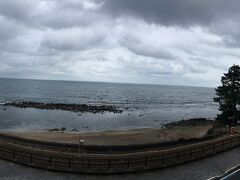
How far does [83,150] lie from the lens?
3234 cm

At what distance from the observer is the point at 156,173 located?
70.3 ft

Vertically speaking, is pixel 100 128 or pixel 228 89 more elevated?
pixel 228 89

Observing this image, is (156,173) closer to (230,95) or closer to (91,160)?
(91,160)

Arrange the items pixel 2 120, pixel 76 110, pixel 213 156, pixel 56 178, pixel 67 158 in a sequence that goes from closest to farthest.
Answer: pixel 56 178 < pixel 67 158 < pixel 213 156 < pixel 2 120 < pixel 76 110

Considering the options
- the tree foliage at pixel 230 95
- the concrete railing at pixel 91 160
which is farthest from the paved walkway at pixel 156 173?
the tree foliage at pixel 230 95

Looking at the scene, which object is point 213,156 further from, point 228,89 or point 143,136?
point 228,89

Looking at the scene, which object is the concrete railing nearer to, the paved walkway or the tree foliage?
the paved walkway

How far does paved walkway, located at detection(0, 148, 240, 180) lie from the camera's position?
19.5 meters

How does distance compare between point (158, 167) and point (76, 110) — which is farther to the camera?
point (76, 110)

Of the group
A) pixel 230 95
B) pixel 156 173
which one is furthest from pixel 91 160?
pixel 230 95

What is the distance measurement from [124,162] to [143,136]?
26943 millimetres

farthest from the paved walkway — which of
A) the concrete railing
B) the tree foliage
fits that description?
the tree foliage

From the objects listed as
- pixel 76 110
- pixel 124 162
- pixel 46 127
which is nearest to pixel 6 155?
pixel 124 162

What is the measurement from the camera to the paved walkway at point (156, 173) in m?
19.5
